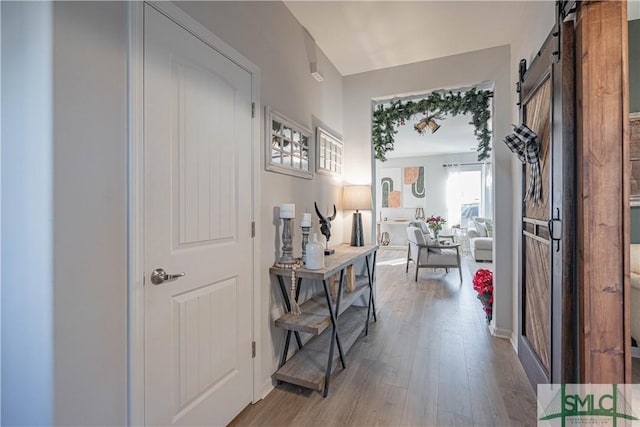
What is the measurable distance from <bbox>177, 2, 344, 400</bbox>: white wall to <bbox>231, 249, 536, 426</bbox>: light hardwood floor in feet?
1.09

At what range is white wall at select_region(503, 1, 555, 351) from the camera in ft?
6.48

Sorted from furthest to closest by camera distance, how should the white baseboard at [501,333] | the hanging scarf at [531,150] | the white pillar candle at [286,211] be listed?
the white baseboard at [501,333] < the white pillar candle at [286,211] < the hanging scarf at [531,150]

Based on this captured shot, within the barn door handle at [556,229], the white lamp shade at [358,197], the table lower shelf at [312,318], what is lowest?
the table lower shelf at [312,318]

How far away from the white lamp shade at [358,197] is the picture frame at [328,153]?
0.80 ft

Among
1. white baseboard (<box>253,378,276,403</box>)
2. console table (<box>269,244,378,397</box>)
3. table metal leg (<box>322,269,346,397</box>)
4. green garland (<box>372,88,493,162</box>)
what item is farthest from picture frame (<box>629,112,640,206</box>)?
white baseboard (<box>253,378,276,403</box>)

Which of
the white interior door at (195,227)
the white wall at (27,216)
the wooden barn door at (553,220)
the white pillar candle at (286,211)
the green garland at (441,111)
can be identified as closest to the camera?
the white wall at (27,216)

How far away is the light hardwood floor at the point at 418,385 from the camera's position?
5.71ft

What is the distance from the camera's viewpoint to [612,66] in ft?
4.22

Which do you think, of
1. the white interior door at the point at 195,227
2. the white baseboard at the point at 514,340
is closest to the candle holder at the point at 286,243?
the white interior door at the point at 195,227

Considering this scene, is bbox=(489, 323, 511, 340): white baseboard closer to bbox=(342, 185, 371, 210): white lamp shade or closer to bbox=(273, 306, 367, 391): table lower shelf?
bbox=(273, 306, 367, 391): table lower shelf

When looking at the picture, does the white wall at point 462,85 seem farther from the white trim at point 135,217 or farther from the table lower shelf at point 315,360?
the white trim at point 135,217

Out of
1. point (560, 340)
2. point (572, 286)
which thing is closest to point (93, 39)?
point (572, 286)

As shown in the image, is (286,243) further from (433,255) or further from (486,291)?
(433,255)

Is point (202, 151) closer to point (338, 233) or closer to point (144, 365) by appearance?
point (144, 365)
